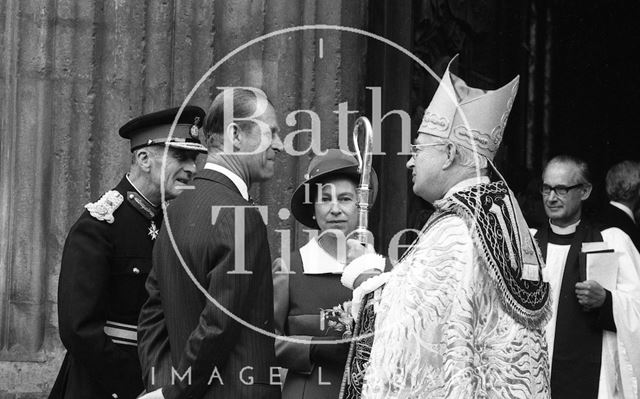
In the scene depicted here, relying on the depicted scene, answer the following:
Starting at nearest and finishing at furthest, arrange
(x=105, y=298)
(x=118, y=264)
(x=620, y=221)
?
(x=105, y=298) → (x=118, y=264) → (x=620, y=221)

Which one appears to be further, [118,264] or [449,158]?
[118,264]

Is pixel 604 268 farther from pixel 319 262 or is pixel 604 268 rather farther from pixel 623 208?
pixel 319 262

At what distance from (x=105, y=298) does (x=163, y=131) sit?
816 mm

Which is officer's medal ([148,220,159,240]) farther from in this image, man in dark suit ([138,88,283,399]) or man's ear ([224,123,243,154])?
man's ear ([224,123,243,154])

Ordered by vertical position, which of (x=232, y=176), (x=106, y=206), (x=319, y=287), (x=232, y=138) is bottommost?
(x=319, y=287)

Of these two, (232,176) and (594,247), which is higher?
(232,176)

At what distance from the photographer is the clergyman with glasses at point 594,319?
22.3 feet

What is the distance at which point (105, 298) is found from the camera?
207 inches

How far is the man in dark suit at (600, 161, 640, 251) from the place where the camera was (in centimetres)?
788


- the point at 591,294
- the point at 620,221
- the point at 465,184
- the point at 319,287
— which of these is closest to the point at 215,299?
the point at 465,184

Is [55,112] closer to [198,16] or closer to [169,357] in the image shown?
[198,16]

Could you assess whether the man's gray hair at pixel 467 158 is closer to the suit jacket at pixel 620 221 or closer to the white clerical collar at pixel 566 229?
the white clerical collar at pixel 566 229

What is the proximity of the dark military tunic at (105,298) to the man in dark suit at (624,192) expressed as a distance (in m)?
3.36

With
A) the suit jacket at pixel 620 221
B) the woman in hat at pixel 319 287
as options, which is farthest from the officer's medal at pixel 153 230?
the suit jacket at pixel 620 221
